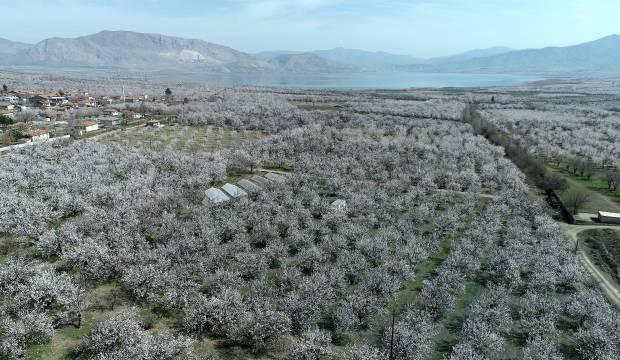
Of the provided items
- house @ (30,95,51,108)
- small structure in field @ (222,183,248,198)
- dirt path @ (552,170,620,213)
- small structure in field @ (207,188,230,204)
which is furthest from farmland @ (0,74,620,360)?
house @ (30,95,51,108)

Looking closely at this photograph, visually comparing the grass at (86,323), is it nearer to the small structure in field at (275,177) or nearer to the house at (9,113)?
the small structure in field at (275,177)

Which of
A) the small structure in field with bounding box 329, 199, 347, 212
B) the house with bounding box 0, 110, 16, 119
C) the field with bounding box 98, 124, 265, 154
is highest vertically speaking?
the house with bounding box 0, 110, 16, 119

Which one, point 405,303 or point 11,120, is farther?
point 11,120

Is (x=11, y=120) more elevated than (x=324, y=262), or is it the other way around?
(x=11, y=120)

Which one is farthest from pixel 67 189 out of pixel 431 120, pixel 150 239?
pixel 431 120

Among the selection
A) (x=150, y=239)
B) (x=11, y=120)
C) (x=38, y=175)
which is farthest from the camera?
(x=11, y=120)

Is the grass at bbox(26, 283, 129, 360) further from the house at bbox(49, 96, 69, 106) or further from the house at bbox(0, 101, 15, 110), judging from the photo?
the house at bbox(49, 96, 69, 106)

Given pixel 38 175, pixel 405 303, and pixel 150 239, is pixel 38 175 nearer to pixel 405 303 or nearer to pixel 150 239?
pixel 150 239
